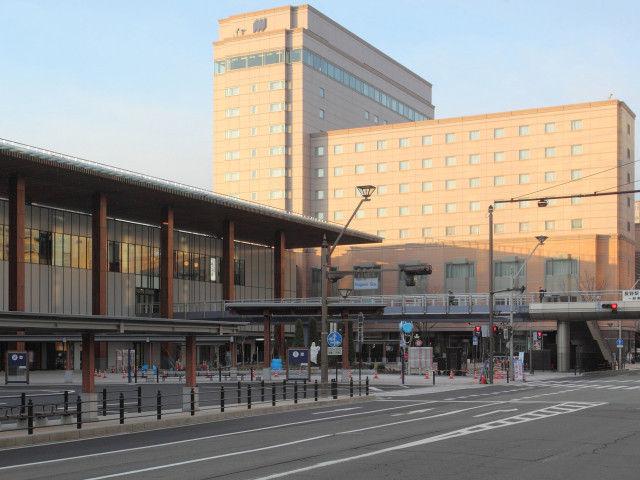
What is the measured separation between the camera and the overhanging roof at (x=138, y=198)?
2338 inches

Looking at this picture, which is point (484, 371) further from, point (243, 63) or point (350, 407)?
point (243, 63)

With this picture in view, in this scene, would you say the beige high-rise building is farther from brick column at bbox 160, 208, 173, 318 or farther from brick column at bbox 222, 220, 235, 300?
brick column at bbox 160, 208, 173, 318

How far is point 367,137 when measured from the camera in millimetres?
118125

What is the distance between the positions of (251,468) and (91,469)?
3.01 m

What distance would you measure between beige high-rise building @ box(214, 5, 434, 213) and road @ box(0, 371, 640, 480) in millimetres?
93281

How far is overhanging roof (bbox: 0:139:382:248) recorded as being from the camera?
2338 inches

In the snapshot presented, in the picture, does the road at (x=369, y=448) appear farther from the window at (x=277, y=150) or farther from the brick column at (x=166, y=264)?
the window at (x=277, y=150)

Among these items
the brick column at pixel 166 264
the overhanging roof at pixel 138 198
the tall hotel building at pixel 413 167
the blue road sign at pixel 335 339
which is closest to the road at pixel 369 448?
the blue road sign at pixel 335 339

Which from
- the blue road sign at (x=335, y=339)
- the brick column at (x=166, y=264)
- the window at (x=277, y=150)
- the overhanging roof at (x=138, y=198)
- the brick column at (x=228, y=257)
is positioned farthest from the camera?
the window at (x=277, y=150)

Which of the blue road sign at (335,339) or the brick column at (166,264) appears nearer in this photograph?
the blue road sign at (335,339)

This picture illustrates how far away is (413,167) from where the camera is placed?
115 m

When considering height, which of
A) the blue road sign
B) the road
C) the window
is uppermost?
the window

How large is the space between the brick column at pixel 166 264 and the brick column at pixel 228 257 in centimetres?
802

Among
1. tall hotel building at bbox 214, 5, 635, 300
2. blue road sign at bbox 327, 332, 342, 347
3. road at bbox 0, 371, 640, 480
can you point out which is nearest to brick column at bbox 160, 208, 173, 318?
tall hotel building at bbox 214, 5, 635, 300
